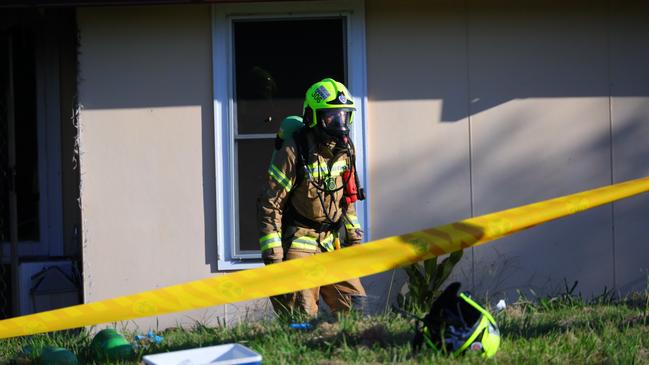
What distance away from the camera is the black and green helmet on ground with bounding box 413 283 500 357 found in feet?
17.0

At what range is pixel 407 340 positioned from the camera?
5.64 meters

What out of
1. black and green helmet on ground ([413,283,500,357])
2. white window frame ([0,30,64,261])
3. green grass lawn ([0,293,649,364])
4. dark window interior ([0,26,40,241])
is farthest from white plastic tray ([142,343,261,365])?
dark window interior ([0,26,40,241])

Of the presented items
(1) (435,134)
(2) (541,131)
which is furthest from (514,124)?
(1) (435,134)

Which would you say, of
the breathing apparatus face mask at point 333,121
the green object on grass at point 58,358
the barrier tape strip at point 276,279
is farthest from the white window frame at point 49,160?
the barrier tape strip at point 276,279

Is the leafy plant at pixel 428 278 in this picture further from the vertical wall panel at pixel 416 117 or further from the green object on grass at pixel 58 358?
the green object on grass at pixel 58 358

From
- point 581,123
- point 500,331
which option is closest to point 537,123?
point 581,123

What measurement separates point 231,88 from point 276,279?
2.89 meters

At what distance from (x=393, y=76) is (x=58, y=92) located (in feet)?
10.9

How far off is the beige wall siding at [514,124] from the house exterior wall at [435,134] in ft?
0.04

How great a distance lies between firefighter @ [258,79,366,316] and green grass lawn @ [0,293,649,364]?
50 centimetres

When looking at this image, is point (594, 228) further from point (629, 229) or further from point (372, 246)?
point (372, 246)

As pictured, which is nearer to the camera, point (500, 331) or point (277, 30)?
point (500, 331)

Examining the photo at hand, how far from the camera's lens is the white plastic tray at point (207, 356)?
458 cm

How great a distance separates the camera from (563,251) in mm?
8055
